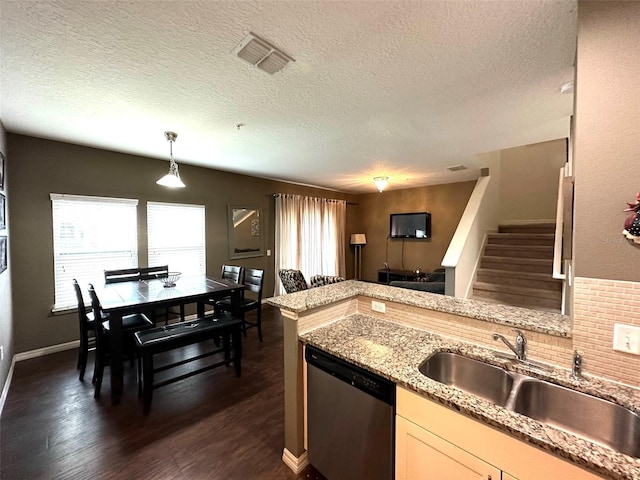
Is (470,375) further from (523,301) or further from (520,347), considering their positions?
(523,301)

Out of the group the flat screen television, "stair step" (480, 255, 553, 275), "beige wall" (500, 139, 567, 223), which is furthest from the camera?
the flat screen television

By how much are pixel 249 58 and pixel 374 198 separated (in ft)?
19.5

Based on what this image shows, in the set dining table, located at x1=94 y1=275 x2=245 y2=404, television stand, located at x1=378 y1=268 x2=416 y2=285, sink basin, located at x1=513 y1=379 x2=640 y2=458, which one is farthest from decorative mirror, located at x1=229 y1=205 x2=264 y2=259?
sink basin, located at x1=513 y1=379 x2=640 y2=458

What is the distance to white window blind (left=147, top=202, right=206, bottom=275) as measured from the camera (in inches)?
155

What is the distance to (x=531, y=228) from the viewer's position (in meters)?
4.62

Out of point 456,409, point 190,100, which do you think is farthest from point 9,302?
point 456,409

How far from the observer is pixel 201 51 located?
1564 mm

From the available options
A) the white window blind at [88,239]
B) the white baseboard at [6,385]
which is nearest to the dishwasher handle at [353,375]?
the white baseboard at [6,385]

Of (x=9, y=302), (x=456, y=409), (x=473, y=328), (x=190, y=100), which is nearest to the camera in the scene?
(x=456, y=409)

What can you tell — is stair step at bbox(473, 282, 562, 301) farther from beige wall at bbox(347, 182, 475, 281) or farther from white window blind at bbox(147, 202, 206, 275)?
white window blind at bbox(147, 202, 206, 275)

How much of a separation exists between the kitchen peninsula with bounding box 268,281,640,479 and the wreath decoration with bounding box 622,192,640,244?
47 centimetres

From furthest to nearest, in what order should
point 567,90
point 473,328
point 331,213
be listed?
point 331,213 < point 567,90 < point 473,328

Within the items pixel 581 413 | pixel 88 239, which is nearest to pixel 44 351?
pixel 88 239

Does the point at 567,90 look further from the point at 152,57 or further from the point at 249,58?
the point at 152,57
